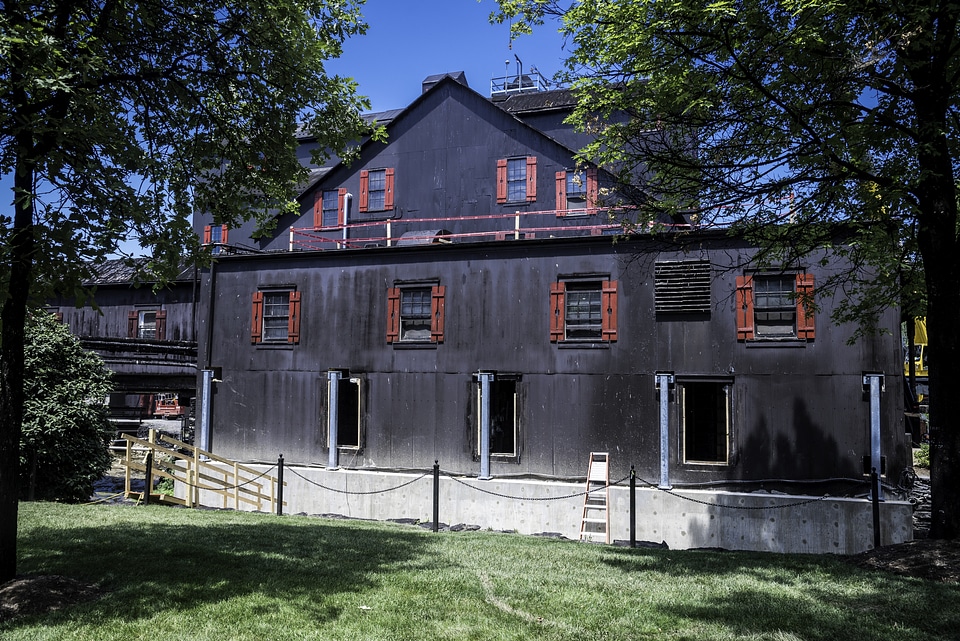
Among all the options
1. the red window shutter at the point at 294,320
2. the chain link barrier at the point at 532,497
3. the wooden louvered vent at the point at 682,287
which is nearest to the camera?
the chain link barrier at the point at 532,497

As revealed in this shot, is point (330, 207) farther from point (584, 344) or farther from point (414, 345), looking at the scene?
point (584, 344)

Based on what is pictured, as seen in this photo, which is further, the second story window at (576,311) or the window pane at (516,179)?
the window pane at (516,179)

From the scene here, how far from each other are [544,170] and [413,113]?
5486mm

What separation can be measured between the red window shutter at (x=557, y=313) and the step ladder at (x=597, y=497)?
319cm

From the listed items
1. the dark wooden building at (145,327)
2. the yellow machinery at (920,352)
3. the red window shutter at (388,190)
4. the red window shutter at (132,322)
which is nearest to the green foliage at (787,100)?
the red window shutter at (388,190)

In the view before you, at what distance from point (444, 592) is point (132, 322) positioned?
3196cm

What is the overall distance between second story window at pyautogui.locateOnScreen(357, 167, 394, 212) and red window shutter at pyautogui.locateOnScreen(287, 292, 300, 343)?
5.67 m

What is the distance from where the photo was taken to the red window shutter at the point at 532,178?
24.5m

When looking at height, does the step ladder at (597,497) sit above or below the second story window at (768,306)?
below

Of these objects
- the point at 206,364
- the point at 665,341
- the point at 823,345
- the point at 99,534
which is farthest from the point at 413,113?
the point at 99,534

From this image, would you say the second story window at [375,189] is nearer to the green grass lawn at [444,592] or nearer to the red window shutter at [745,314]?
the red window shutter at [745,314]

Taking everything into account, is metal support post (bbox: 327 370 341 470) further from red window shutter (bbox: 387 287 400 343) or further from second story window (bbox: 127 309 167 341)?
second story window (bbox: 127 309 167 341)

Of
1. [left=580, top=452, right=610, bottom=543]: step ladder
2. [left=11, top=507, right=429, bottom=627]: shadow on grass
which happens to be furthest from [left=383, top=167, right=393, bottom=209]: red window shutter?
[left=11, top=507, right=429, bottom=627]: shadow on grass

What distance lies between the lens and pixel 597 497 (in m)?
18.2
